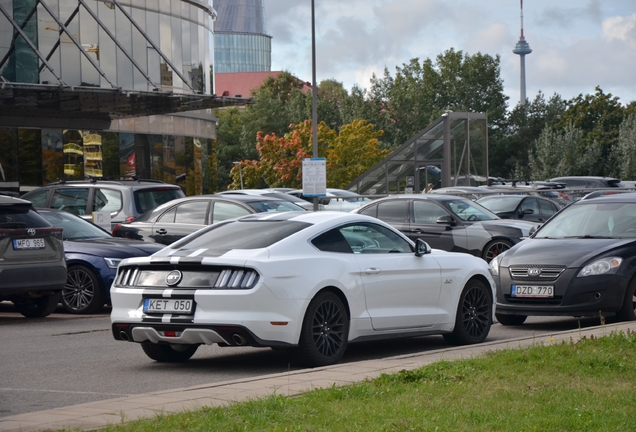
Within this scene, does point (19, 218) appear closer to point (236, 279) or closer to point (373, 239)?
point (373, 239)

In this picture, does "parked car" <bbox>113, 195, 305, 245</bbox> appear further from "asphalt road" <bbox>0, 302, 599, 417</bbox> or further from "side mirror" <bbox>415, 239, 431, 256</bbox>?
"side mirror" <bbox>415, 239, 431, 256</bbox>

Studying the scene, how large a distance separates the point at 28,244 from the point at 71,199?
6288 millimetres

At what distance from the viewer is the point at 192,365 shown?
10211 millimetres

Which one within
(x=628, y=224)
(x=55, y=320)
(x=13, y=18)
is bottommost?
(x=55, y=320)

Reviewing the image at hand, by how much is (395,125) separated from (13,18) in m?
57.6

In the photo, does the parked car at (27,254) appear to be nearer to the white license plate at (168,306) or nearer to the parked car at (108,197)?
the white license plate at (168,306)

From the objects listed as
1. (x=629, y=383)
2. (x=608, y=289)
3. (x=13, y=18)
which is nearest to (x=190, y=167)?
(x=13, y=18)

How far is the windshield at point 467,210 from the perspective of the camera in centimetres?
2077

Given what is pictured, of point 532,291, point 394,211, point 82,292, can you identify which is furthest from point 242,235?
point 394,211

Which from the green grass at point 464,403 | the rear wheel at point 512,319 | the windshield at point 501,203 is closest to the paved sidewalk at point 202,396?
the green grass at point 464,403

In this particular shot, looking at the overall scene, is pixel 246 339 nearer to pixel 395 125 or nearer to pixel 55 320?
pixel 55 320

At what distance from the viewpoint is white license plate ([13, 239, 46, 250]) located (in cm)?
1399

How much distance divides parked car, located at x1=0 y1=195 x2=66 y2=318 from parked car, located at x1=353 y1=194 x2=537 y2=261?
829 centimetres

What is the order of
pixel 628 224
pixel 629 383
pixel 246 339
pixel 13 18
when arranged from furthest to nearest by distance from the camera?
pixel 13 18, pixel 628 224, pixel 246 339, pixel 629 383
